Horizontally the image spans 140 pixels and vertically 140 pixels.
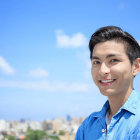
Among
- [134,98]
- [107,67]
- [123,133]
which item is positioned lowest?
[123,133]

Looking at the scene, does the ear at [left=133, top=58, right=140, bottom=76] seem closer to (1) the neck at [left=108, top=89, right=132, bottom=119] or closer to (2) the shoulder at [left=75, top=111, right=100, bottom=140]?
(1) the neck at [left=108, top=89, right=132, bottom=119]

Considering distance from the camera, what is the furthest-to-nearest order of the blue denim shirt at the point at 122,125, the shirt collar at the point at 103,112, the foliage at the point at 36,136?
1. the foliage at the point at 36,136
2. the shirt collar at the point at 103,112
3. the blue denim shirt at the point at 122,125

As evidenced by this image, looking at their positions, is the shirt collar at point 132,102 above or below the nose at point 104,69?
below

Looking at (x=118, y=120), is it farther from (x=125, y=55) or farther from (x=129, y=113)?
(x=125, y=55)

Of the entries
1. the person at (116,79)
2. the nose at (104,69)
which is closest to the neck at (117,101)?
the person at (116,79)

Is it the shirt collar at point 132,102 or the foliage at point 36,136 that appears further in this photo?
the foliage at point 36,136

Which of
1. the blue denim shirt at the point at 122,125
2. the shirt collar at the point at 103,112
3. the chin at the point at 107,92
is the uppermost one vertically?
the chin at the point at 107,92

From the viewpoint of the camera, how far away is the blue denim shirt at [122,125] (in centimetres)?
94

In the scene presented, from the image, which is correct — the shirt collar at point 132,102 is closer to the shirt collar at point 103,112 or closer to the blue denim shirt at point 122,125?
the blue denim shirt at point 122,125

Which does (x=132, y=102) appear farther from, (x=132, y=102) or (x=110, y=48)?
(x=110, y=48)

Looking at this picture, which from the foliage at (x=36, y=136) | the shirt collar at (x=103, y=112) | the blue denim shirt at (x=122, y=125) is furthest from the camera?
the foliage at (x=36, y=136)

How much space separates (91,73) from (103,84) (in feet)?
0.25

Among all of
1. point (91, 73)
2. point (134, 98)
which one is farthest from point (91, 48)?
point (134, 98)

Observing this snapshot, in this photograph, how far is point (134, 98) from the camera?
1013 mm
